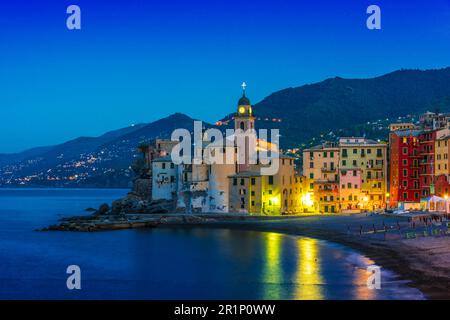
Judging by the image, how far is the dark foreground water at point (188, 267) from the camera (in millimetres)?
45062

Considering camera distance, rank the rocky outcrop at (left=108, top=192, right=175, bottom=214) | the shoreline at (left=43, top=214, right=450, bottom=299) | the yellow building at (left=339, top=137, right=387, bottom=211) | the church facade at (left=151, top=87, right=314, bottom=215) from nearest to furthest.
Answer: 1. the shoreline at (left=43, top=214, right=450, bottom=299)
2. the church facade at (left=151, top=87, right=314, bottom=215)
3. the rocky outcrop at (left=108, top=192, right=175, bottom=214)
4. the yellow building at (left=339, top=137, right=387, bottom=211)

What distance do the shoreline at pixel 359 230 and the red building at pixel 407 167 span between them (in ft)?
36.7

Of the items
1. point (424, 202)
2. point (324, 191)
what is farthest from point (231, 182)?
point (424, 202)

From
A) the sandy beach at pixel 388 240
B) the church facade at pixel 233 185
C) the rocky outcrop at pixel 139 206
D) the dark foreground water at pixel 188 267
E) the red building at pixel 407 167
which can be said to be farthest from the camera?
the rocky outcrop at pixel 139 206

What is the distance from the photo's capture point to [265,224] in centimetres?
8512

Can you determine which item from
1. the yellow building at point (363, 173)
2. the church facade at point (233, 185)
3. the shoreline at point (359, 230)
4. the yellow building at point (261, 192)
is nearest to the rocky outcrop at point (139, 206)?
the church facade at point (233, 185)

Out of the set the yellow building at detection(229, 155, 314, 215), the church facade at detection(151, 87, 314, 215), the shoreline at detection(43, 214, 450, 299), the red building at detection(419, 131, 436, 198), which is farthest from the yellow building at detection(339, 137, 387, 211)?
the yellow building at detection(229, 155, 314, 215)

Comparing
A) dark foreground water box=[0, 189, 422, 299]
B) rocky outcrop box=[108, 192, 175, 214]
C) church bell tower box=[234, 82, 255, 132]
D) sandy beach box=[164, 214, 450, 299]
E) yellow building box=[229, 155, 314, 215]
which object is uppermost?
church bell tower box=[234, 82, 255, 132]

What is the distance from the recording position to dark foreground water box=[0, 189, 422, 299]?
4506cm

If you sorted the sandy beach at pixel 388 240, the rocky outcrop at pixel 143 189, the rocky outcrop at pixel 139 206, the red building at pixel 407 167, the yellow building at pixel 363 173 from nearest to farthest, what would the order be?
the sandy beach at pixel 388 240 → the red building at pixel 407 167 → the rocky outcrop at pixel 139 206 → the yellow building at pixel 363 173 → the rocky outcrop at pixel 143 189

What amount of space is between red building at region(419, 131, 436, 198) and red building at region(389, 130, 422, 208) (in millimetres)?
596

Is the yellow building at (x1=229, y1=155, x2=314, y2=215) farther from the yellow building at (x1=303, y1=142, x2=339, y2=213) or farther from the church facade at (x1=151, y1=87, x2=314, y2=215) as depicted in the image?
the yellow building at (x1=303, y1=142, x2=339, y2=213)

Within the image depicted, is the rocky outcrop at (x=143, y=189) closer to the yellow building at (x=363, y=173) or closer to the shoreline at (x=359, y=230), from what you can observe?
the shoreline at (x=359, y=230)

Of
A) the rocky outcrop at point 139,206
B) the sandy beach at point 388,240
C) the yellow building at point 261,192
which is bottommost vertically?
the sandy beach at point 388,240
